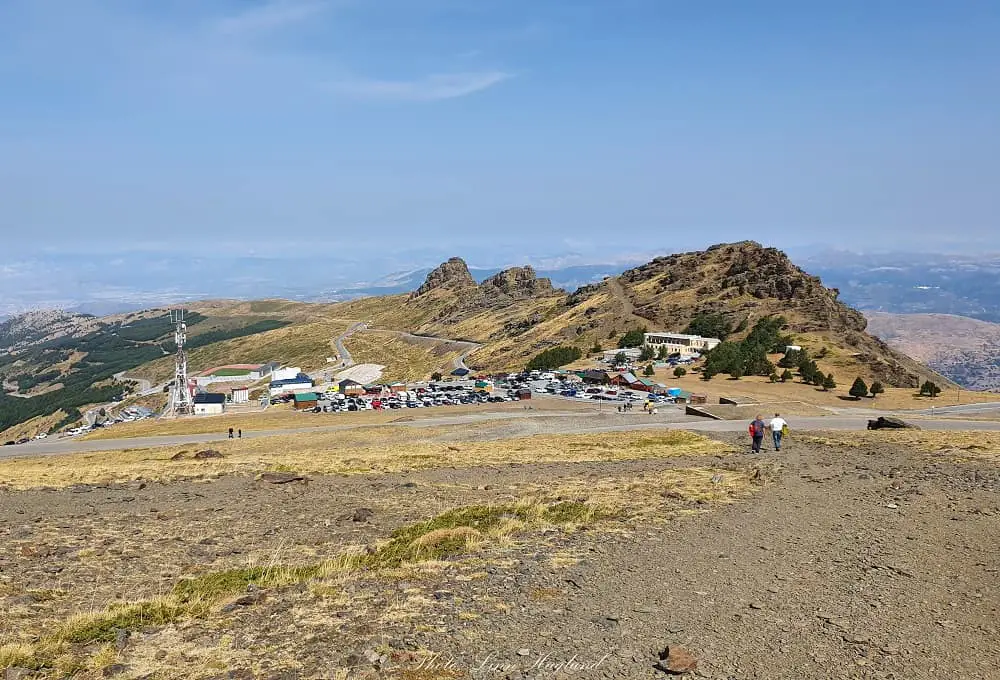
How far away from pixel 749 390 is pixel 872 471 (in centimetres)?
5763

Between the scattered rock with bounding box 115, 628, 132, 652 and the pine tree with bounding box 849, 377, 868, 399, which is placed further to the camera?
the pine tree with bounding box 849, 377, 868, 399

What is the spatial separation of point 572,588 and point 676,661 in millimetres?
3429

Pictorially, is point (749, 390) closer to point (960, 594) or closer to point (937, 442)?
point (937, 442)

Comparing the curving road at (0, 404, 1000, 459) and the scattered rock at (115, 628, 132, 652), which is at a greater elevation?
the scattered rock at (115, 628, 132, 652)

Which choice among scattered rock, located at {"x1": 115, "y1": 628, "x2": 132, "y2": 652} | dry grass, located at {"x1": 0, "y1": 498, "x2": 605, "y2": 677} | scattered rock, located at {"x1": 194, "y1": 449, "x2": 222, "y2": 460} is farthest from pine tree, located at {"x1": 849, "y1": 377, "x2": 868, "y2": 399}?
scattered rock, located at {"x1": 115, "y1": 628, "x2": 132, "y2": 652}

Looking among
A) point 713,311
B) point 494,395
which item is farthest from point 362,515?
point 713,311

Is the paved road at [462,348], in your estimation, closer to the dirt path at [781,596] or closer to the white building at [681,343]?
the white building at [681,343]

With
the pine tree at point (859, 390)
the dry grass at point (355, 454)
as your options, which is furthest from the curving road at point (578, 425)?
Answer: the pine tree at point (859, 390)

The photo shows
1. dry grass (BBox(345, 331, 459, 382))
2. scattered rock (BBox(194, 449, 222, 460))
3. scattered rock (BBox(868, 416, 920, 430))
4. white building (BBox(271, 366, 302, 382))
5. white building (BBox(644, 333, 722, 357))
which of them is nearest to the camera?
scattered rock (BBox(194, 449, 222, 460))

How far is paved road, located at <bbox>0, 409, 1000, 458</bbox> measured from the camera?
170ft

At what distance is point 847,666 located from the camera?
9.59m

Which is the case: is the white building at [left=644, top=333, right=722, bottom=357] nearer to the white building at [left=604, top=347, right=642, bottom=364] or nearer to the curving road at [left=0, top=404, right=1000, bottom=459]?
the white building at [left=604, top=347, right=642, bottom=364]

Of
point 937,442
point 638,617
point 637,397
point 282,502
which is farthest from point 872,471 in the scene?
point 637,397

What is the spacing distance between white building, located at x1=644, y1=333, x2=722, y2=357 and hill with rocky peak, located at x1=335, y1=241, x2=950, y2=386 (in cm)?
909
